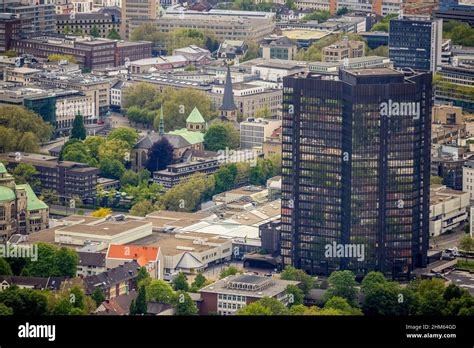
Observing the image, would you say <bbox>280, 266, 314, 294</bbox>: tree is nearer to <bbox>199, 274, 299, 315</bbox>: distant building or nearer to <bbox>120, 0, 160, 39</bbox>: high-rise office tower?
<bbox>199, 274, 299, 315</bbox>: distant building

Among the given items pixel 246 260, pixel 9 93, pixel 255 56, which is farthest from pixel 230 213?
pixel 255 56

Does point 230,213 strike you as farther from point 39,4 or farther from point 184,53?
point 39,4

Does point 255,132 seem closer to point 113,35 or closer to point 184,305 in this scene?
point 184,305

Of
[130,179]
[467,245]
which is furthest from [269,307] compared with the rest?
[130,179]

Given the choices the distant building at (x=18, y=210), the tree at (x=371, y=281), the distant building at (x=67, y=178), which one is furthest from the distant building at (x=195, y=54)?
the tree at (x=371, y=281)

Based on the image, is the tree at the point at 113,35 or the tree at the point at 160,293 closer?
the tree at the point at 160,293

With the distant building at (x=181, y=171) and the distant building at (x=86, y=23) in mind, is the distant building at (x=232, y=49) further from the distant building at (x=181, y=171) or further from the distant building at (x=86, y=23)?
the distant building at (x=181, y=171)

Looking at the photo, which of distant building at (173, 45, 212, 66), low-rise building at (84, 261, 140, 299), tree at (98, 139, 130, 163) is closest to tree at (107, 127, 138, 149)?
tree at (98, 139, 130, 163)
